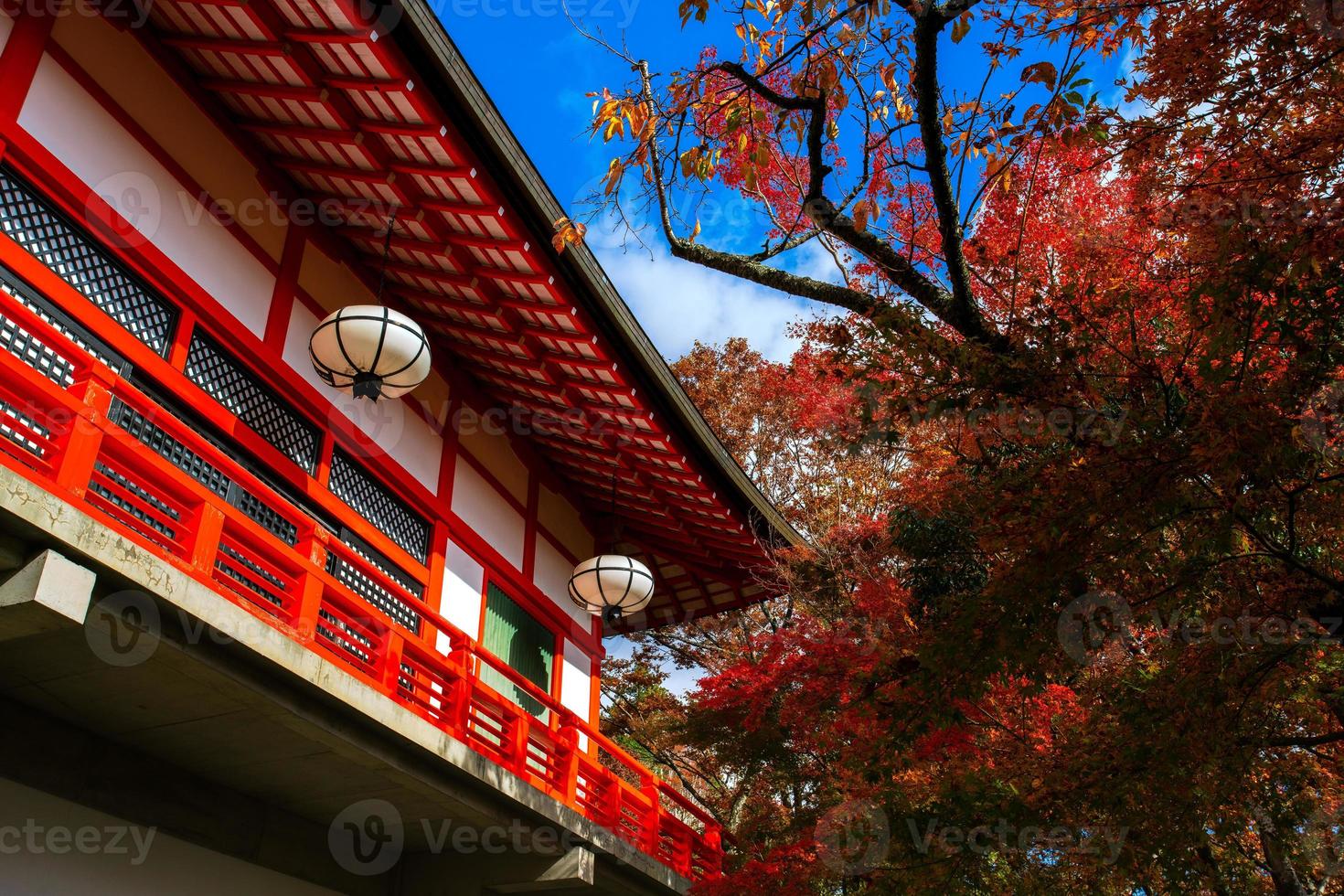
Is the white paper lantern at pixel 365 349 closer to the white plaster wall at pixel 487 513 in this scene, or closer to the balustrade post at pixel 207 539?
the balustrade post at pixel 207 539

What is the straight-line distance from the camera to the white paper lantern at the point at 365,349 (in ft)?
25.4

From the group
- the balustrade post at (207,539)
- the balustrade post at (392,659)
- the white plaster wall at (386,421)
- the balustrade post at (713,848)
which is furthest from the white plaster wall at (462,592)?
the balustrade post at (207,539)

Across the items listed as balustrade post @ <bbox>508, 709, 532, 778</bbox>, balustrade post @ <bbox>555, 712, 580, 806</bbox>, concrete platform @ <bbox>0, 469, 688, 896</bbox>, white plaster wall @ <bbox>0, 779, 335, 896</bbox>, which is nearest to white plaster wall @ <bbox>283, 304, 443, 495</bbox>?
balustrade post @ <bbox>508, 709, 532, 778</bbox>

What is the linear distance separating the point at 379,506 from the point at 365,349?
1.94 m

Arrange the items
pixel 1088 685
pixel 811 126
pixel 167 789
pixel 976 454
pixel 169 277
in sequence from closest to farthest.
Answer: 1. pixel 811 126
2. pixel 167 789
3. pixel 169 277
4. pixel 1088 685
5. pixel 976 454

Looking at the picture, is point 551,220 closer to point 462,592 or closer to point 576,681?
point 462,592

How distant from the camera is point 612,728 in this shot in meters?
20.9

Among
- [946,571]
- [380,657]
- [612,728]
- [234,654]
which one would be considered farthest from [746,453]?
[234,654]

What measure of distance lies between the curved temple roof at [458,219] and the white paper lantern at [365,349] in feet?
3.83

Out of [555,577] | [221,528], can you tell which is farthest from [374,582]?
[555,577]

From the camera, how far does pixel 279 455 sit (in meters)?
7.90

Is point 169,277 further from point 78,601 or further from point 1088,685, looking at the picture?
point 1088,685

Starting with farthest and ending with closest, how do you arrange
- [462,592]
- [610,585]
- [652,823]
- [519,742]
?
[610,585], [652,823], [462,592], [519,742]

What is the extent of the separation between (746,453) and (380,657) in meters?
15.5
